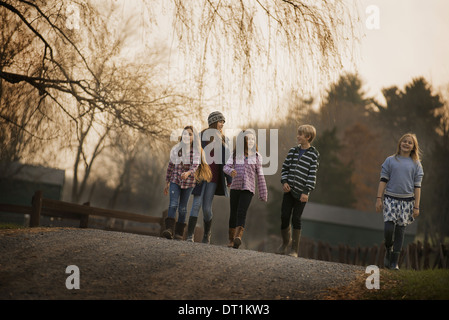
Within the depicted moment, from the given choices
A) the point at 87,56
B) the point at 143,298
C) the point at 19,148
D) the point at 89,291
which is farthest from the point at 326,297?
the point at 19,148

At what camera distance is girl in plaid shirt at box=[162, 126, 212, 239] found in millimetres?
8711

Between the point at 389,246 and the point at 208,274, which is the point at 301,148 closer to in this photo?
the point at 389,246

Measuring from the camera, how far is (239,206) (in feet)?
28.1

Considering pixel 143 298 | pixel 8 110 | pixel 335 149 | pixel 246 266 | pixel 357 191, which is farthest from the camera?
pixel 357 191

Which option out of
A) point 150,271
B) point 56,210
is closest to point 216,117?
point 150,271

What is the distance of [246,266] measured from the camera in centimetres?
661

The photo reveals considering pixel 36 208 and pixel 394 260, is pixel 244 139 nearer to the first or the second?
pixel 394 260

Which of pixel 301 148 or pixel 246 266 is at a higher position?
pixel 301 148

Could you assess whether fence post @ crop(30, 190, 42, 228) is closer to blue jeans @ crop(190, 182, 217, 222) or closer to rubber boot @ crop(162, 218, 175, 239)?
rubber boot @ crop(162, 218, 175, 239)

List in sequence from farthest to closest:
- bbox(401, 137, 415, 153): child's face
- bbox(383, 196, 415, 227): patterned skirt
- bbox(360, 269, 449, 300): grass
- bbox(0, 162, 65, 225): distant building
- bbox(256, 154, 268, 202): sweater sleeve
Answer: bbox(0, 162, 65, 225): distant building, bbox(256, 154, 268, 202): sweater sleeve, bbox(401, 137, 415, 153): child's face, bbox(383, 196, 415, 227): patterned skirt, bbox(360, 269, 449, 300): grass

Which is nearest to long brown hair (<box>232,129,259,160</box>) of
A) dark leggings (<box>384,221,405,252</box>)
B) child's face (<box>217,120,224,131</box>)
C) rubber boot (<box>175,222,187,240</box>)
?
child's face (<box>217,120,224,131</box>)

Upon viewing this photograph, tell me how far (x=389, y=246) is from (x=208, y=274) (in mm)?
3207

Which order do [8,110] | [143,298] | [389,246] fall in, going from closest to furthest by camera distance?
[143,298] → [389,246] → [8,110]

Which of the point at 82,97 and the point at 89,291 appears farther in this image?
the point at 82,97
